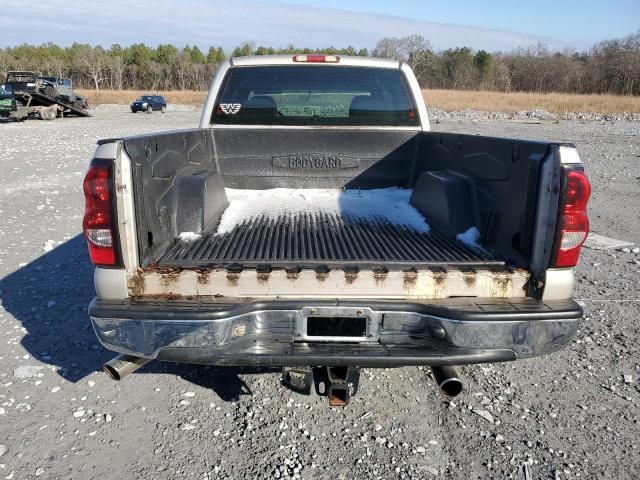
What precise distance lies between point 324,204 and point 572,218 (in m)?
1.98

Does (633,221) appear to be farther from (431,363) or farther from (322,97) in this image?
(431,363)

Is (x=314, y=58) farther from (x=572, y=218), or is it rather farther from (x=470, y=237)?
(x=572, y=218)

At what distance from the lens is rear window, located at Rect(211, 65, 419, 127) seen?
14.0ft

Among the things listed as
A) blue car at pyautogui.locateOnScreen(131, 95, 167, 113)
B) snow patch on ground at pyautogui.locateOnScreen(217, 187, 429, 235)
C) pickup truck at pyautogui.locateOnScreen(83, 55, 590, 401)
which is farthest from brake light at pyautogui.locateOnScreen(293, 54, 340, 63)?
blue car at pyautogui.locateOnScreen(131, 95, 167, 113)

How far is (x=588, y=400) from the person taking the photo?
3068 millimetres

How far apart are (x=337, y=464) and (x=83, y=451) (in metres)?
1.32

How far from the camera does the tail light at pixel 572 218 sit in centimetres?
226

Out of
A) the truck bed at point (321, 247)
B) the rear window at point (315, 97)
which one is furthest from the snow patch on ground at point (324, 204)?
the rear window at point (315, 97)

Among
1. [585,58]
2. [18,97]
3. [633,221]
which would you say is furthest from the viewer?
[585,58]

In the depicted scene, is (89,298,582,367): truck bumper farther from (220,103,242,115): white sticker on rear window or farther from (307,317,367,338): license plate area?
(220,103,242,115): white sticker on rear window

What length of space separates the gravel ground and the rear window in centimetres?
217

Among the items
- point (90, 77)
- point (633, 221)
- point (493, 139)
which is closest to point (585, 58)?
point (90, 77)

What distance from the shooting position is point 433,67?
8112 cm

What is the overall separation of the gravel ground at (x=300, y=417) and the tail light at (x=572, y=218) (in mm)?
1074
